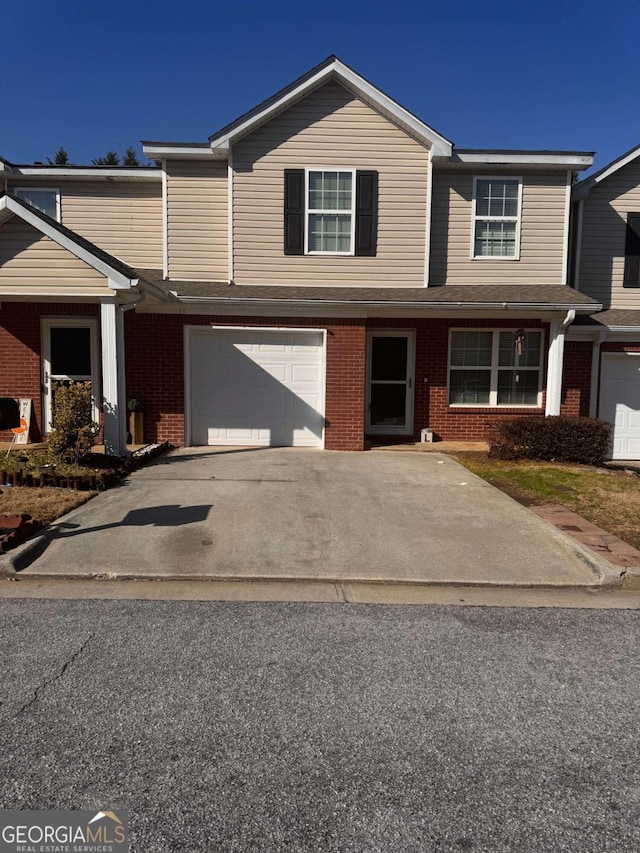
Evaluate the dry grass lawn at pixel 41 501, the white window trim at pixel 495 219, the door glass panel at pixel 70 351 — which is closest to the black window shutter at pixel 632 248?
the white window trim at pixel 495 219

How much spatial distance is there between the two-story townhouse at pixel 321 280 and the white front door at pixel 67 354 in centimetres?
4

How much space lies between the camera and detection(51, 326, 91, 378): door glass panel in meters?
11.7

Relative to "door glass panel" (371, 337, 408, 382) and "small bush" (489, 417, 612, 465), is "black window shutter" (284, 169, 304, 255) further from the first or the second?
"small bush" (489, 417, 612, 465)

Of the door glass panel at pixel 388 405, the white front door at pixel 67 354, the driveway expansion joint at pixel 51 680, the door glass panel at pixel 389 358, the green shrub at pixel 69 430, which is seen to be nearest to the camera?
the driveway expansion joint at pixel 51 680

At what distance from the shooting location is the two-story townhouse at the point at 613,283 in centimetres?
1250

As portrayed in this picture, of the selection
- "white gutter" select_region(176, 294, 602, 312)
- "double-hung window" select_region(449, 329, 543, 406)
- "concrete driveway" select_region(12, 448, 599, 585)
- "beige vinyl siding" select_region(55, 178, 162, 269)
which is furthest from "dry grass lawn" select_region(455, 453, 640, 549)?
"beige vinyl siding" select_region(55, 178, 162, 269)

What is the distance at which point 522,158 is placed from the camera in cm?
1191

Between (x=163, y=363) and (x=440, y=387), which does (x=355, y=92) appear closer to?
(x=440, y=387)

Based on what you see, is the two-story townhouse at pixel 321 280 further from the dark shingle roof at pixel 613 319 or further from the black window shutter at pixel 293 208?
the dark shingle roof at pixel 613 319

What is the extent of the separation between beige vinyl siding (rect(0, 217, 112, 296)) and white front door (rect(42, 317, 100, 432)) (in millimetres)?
2597

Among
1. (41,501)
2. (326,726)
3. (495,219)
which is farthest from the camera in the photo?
(495,219)

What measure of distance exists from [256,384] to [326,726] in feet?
29.5

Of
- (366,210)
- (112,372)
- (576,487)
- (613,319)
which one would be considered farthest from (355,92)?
(576,487)

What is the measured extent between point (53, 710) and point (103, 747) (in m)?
0.48
